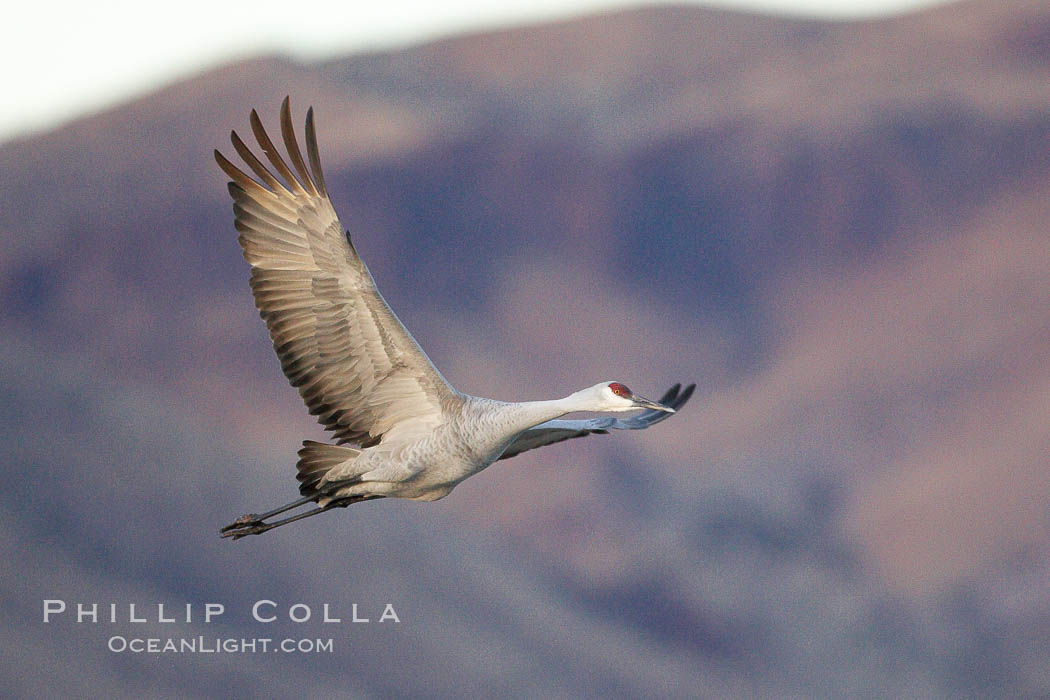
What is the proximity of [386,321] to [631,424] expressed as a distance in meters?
3.68

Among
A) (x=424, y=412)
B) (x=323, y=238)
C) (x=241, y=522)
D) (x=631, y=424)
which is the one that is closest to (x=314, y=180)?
(x=323, y=238)

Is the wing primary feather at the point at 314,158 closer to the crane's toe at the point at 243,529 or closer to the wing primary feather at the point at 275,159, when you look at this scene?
the wing primary feather at the point at 275,159

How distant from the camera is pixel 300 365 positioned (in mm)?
13828

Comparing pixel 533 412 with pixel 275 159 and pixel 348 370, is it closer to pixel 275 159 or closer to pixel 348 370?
pixel 348 370

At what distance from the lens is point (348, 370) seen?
13.8m

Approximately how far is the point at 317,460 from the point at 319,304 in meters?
1.38

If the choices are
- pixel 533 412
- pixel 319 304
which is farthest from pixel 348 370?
pixel 533 412

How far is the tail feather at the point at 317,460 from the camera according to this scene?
13.9 meters

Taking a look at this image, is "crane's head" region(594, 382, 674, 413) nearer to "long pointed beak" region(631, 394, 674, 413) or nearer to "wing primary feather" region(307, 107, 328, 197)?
"long pointed beak" region(631, 394, 674, 413)

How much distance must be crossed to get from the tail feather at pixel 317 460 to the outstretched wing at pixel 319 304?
1.25ft

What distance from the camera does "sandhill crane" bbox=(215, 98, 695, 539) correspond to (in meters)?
13.4

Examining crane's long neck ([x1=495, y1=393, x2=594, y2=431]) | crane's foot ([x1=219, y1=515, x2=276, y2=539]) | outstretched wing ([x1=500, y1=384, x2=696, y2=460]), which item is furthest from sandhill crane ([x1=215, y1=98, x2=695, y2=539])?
outstretched wing ([x1=500, y1=384, x2=696, y2=460])

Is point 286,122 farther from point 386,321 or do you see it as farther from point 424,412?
point 424,412

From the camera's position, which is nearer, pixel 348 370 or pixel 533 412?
pixel 533 412
